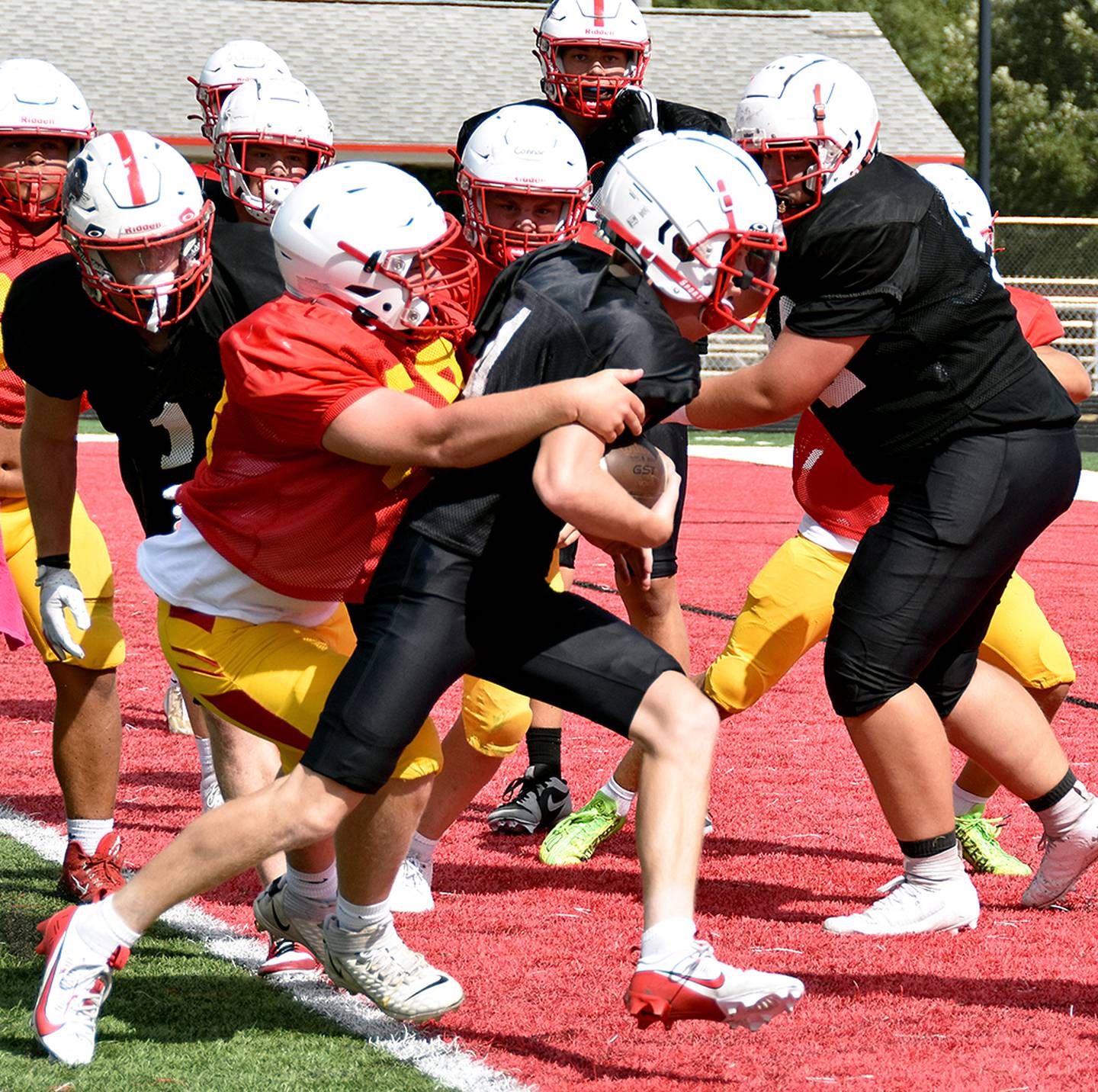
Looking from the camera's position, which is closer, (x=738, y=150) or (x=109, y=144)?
(x=738, y=150)

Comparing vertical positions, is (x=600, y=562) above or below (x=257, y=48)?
below

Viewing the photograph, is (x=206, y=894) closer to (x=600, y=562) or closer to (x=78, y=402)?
(x=78, y=402)

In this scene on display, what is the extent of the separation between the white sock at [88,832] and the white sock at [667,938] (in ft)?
6.05

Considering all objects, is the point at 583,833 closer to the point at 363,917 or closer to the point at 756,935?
the point at 756,935

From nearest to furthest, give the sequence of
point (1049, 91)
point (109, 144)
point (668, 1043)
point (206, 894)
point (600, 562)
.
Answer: point (668, 1043), point (109, 144), point (206, 894), point (600, 562), point (1049, 91)

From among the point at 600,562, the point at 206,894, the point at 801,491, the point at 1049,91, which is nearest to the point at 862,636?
the point at 801,491

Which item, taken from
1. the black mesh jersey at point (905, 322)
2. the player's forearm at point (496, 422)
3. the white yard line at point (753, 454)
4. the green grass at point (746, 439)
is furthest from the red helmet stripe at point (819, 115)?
the green grass at point (746, 439)

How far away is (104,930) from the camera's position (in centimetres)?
340

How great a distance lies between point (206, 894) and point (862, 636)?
1.77m

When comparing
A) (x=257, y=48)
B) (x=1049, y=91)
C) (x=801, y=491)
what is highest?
(x=257, y=48)

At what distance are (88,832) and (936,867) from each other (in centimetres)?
206

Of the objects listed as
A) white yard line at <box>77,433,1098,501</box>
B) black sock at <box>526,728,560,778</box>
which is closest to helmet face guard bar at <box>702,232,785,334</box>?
black sock at <box>526,728,560,778</box>

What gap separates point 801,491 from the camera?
497 centimetres

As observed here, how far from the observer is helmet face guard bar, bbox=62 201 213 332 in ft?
12.7
